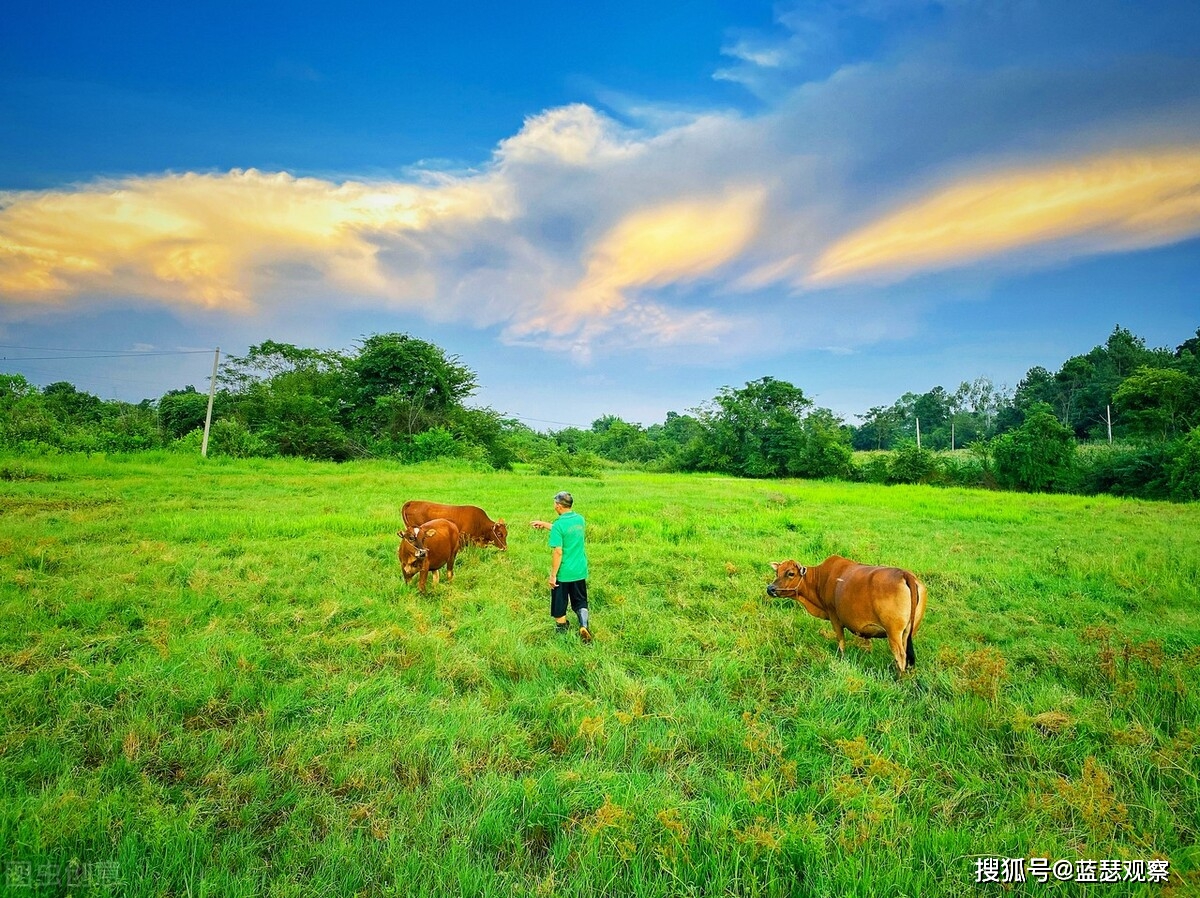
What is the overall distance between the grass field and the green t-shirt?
2.31 ft

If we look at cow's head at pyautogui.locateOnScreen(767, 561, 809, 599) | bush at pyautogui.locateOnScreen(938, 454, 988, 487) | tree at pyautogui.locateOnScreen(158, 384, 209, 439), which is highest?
tree at pyautogui.locateOnScreen(158, 384, 209, 439)

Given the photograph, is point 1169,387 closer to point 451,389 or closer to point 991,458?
point 991,458

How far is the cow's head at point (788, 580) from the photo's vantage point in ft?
20.5

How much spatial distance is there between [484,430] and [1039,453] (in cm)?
3310

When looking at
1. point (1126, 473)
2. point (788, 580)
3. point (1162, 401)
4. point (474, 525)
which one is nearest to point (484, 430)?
point (474, 525)

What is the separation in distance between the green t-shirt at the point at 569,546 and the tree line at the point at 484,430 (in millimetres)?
24897

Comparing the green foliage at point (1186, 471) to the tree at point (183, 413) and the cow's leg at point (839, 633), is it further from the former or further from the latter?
the tree at point (183, 413)

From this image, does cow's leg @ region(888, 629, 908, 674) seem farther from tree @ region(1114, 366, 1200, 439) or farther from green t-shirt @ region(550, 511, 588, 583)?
tree @ region(1114, 366, 1200, 439)

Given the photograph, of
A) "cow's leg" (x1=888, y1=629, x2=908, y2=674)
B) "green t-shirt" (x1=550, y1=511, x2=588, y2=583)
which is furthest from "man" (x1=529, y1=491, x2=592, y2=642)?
"cow's leg" (x1=888, y1=629, x2=908, y2=674)

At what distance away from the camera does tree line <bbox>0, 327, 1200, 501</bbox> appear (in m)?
25.7

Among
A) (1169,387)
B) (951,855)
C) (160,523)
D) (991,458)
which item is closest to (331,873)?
(951,855)

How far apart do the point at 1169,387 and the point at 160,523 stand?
49830 millimetres

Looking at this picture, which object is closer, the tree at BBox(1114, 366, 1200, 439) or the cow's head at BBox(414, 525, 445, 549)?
the cow's head at BBox(414, 525, 445, 549)

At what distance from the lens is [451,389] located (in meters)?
36.6
